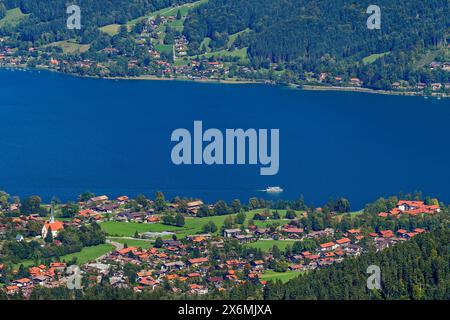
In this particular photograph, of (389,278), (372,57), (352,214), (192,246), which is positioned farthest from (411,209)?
(372,57)

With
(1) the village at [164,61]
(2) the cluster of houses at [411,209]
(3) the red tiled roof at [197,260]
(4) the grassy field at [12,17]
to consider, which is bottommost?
(3) the red tiled roof at [197,260]

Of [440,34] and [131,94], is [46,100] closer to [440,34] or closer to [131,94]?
[131,94]

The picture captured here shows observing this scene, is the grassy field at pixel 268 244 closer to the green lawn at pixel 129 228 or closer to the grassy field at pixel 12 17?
the green lawn at pixel 129 228

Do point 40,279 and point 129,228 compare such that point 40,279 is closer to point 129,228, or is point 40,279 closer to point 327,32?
point 129,228

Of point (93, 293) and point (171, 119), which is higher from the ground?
point (171, 119)

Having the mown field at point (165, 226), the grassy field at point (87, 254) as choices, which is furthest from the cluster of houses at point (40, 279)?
the mown field at point (165, 226)
